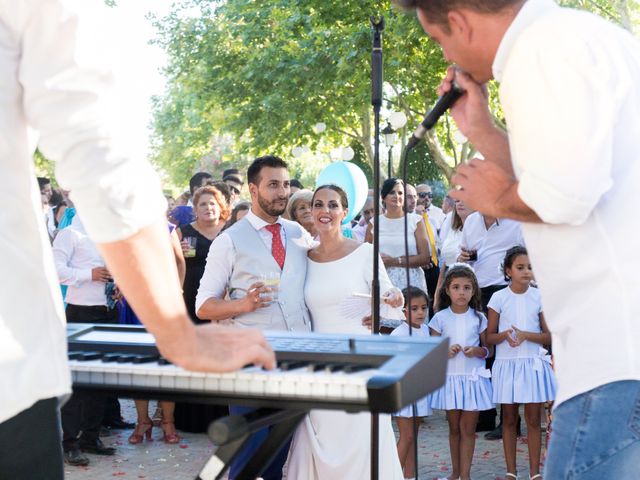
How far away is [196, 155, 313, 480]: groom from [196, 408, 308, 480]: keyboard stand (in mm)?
2593

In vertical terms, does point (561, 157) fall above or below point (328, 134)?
below

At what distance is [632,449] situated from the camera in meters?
2.21

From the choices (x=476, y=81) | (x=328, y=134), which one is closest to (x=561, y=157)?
(x=476, y=81)

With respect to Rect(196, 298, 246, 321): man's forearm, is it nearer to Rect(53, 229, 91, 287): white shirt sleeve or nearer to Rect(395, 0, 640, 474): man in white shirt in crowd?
Rect(53, 229, 91, 287): white shirt sleeve

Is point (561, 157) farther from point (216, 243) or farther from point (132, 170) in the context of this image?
point (216, 243)

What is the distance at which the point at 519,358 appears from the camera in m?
6.66

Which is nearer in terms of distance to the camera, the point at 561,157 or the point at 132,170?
the point at 132,170

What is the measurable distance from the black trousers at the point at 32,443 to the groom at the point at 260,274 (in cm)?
338

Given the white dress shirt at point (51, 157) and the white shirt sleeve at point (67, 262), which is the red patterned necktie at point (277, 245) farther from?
the white dress shirt at point (51, 157)

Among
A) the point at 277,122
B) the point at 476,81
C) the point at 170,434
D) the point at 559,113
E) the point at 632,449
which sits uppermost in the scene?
the point at 277,122

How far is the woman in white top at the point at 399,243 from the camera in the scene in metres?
9.10

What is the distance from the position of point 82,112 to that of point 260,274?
3.74 m

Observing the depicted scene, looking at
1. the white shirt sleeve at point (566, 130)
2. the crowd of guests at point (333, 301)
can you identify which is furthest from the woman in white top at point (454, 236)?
the white shirt sleeve at point (566, 130)

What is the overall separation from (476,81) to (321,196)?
3387 millimetres
